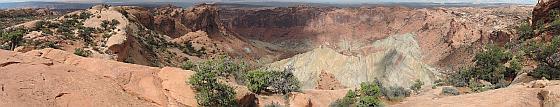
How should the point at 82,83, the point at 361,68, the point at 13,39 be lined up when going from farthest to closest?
1. the point at 361,68
2. the point at 13,39
3. the point at 82,83

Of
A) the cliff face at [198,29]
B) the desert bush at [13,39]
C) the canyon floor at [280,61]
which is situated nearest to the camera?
the canyon floor at [280,61]

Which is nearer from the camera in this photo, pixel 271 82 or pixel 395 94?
pixel 271 82

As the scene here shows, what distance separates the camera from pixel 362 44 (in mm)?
129875

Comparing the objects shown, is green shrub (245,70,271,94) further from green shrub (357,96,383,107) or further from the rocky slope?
the rocky slope

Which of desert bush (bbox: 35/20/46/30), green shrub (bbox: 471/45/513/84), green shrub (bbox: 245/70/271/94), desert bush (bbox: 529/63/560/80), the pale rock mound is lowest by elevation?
the pale rock mound

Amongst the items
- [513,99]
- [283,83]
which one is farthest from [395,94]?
[513,99]

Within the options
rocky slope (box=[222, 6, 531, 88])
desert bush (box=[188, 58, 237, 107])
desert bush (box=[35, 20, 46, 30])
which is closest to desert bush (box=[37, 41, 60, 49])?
desert bush (box=[35, 20, 46, 30])

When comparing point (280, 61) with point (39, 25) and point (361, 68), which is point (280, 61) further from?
point (39, 25)

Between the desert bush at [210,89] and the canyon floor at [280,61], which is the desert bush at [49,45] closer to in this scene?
the canyon floor at [280,61]

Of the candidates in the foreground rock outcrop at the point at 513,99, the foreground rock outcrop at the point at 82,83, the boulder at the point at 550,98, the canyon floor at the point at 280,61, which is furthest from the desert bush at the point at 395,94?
the foreground rock outcrop at the point at 82,83

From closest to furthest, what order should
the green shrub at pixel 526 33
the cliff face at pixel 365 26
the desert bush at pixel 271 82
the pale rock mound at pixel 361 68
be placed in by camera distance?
the desert bush at pixel 271 82
the green shrub at pixel 526 33
the pale rock mound at pixel 361 68
the cliff face at pixel 365 26

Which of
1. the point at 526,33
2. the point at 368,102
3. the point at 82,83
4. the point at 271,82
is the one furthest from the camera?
the point at 526,33

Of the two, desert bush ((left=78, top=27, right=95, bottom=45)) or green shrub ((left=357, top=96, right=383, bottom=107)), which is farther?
desert bush ((left=78, top=27, right=95, bottom=45))

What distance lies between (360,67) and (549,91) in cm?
4578
